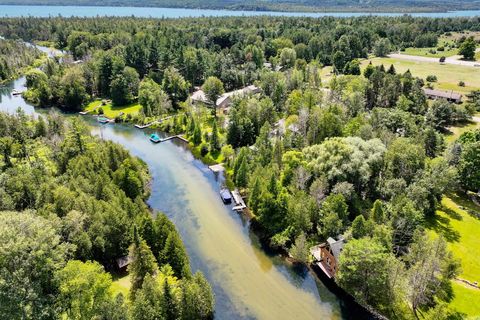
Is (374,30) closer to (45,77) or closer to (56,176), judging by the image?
(45,77)

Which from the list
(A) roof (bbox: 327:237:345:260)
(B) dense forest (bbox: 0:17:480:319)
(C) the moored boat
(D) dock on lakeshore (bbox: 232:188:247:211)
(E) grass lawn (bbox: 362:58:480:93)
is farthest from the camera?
(E) grass lawn (bbox: 362:58:480:93)

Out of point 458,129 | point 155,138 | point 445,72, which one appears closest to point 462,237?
point 458,129

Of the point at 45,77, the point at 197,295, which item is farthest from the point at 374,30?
the point at 197,295

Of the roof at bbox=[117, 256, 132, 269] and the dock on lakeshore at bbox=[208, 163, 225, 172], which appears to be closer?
the roof at bbox=[117, 256, 132, 269]

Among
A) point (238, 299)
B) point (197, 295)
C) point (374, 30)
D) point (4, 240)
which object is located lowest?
point (238, 299)

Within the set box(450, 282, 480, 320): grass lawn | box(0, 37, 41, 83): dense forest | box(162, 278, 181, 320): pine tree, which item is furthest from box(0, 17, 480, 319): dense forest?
box(0, 37, 41, 83): dense forest

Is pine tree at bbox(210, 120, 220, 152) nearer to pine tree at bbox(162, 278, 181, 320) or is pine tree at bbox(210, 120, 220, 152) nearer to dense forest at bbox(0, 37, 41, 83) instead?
pine tree at bbox(162, 278, 181, 320)
